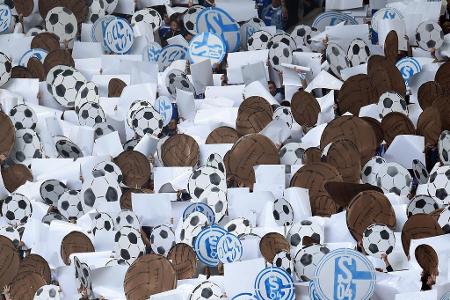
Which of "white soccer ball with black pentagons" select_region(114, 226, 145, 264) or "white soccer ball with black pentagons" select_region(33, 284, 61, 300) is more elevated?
"white soccer ball with black pentagons" select_region(114, 226, 145, 264)

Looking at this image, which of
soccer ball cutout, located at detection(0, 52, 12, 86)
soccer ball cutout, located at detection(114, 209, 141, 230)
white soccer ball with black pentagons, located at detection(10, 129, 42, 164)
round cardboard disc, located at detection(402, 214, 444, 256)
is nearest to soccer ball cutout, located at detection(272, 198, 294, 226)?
round cardboard disc, located at detection(402, 214, 444, 256)

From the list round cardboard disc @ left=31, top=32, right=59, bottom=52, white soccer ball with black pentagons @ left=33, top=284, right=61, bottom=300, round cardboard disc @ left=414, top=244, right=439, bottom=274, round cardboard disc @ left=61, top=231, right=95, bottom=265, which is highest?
round cardboard disc @ left=31, top=32, right=59, bottom=52

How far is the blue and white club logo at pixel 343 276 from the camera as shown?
705cm

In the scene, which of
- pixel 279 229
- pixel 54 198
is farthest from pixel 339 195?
pixel 54 198

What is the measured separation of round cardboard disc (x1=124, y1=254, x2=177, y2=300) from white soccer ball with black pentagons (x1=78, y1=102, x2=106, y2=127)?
201 centimetres

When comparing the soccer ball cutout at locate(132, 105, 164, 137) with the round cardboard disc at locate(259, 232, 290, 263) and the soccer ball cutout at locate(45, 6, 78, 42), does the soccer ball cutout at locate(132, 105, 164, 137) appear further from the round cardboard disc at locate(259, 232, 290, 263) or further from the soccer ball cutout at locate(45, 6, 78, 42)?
the round cardboard disc at locate(259, 232, 290, 263)

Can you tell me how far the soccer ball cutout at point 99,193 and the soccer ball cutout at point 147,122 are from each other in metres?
0.71

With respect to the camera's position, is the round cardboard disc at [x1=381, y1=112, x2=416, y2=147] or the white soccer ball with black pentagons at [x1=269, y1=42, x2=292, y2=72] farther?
the white soccer ball with black pentagons at [x1=269, y1=42, x2=292, y2=72]

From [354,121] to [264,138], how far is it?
57 cm

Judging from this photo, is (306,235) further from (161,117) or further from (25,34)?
(25,34)

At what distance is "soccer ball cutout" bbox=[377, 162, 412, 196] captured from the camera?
851 centimetres

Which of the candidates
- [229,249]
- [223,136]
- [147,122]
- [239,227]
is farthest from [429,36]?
[229,249]

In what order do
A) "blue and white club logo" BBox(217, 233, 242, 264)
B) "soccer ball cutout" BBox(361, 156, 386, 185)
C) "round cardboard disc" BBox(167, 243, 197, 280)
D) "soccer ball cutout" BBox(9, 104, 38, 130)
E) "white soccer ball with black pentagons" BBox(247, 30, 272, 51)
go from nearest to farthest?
"blue and white club logo" BBox(217, 233, 242, 264), "round cardboard disc" BBox(167, 243, 197, 280), "soccer ball cutout" BBox(361, 156, 386, 185), "soccer ball cutout" BBox(9, 104, 38, 130), "white soccer ball with black pentagons" BBox(247, 30, 272, 51)

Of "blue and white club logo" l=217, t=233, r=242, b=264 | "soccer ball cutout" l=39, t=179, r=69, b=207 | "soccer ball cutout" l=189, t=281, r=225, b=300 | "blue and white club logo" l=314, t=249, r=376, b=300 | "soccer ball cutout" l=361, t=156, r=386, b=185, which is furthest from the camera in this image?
"soccer ball cutout" l=39, t=179, r=69, b=207
